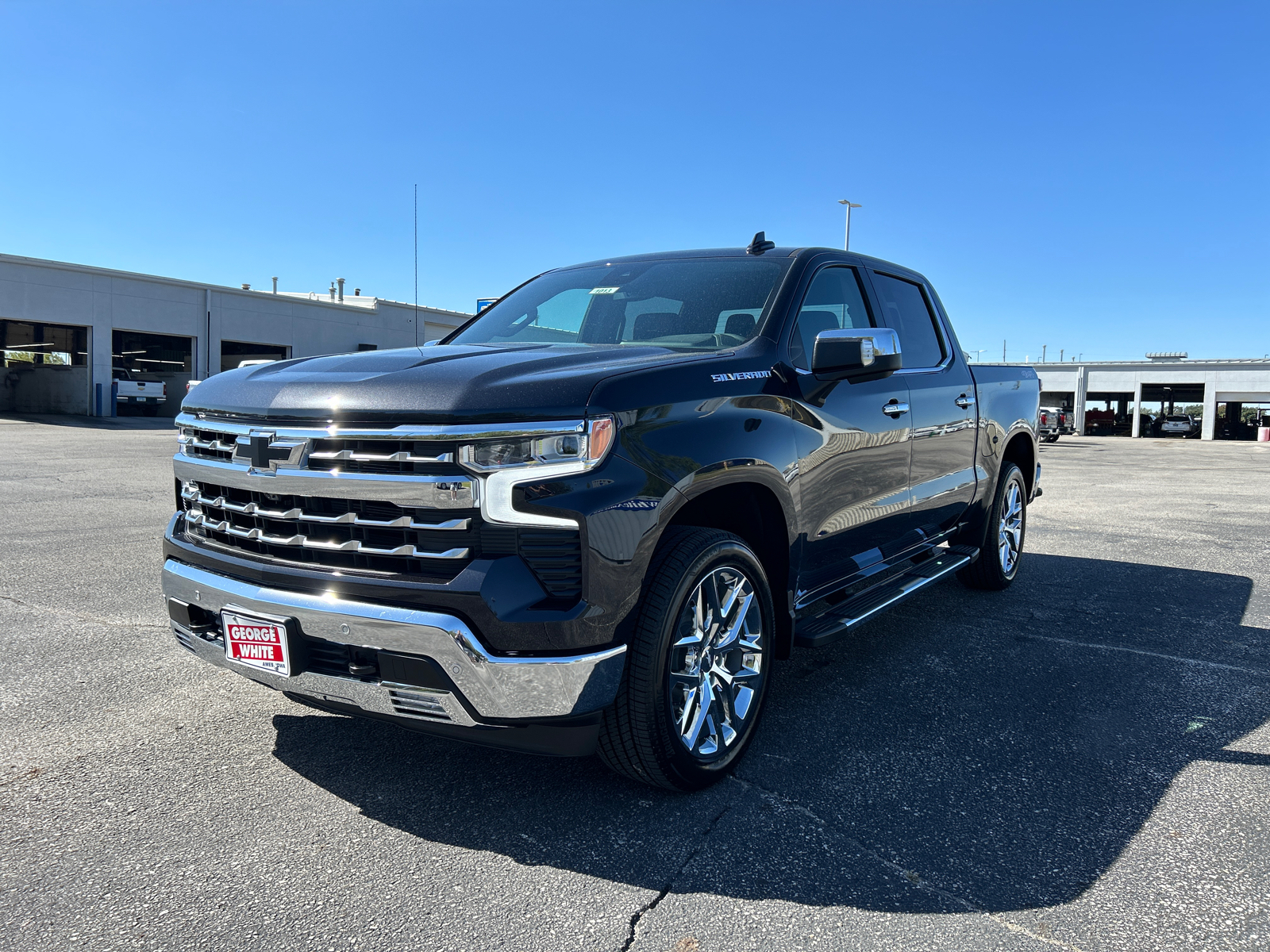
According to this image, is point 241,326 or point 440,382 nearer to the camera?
point 440,382

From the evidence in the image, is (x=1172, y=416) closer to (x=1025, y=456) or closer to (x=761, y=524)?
(x=1025, y=456)

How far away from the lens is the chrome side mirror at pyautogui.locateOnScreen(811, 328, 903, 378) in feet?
11.4

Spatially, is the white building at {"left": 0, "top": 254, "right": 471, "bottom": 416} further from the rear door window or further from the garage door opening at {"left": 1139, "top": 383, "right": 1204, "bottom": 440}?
the garage door opening at {"left": 1139, "top": 383, "right": 1204, "bottom": 440}

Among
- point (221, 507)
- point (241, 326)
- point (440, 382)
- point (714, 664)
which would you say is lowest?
point (714, 664)

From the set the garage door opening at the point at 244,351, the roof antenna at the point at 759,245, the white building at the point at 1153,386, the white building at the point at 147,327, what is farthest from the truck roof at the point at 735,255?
the white building at the point at 1153,386

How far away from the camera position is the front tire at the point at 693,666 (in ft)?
8.91

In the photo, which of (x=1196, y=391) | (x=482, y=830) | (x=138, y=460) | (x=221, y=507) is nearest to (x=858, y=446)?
(x=482, y=830)

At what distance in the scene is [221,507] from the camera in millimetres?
2947

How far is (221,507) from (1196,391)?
223 ft

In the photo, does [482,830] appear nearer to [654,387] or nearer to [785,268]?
[654,387]

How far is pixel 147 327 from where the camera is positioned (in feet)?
110

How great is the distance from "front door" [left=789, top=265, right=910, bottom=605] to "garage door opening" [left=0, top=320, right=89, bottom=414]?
35.0 metres

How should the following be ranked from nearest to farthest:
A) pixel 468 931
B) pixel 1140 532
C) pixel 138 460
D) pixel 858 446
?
pixel 468 931 < pixel 858 446 < pixel 1140 532 < pixel 138 460

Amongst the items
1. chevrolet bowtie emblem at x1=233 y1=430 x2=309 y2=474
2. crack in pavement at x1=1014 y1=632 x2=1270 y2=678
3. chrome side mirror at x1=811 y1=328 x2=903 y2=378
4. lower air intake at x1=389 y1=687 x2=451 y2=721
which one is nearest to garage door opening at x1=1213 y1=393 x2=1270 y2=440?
crack in pavement at x1=1014 y1=632 x2=1270 y2=678
